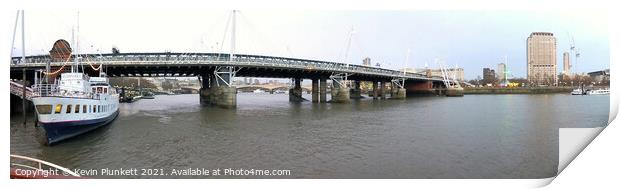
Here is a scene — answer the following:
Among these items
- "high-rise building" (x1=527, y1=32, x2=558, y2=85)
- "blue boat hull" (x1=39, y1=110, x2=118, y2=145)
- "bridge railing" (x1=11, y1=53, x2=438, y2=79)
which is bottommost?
"blue boat hull" (x1=39, y1=110, x2=118, y2=145)

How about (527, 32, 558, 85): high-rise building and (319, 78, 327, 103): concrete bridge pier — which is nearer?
(527, 32, 558, 85): high-rise building

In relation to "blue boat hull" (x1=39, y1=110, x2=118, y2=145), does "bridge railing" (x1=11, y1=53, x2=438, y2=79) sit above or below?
above

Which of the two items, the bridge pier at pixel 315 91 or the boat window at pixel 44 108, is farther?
the bridge pier at pixel 315 91

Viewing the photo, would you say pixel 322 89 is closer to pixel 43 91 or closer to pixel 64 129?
pixel 64 129

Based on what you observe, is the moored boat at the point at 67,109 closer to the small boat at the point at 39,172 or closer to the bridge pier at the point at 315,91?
the small boat at the point at 39,172

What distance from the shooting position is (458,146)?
43.2 feet

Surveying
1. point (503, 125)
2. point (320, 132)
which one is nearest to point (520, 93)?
point (503, 125)

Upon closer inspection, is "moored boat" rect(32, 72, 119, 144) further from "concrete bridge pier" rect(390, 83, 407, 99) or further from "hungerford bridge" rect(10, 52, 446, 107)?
"concrete bridge pier" rect(390, 83, 407, 99)

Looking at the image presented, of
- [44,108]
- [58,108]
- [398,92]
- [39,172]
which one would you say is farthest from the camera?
[398,92]

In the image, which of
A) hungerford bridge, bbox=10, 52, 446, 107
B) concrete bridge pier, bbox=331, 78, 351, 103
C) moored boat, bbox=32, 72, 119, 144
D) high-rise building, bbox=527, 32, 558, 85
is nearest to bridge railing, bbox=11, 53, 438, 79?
hungerford bridge, bbox=10, 52, 446, 107

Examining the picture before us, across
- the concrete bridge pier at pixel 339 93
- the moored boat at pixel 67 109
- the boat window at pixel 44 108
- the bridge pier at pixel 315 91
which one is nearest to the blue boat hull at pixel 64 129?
the moored boat at pixel 67 109

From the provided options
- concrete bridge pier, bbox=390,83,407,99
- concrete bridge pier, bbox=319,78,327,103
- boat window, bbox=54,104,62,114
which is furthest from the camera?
concrete bridge pier, bbox=390,83,407,99

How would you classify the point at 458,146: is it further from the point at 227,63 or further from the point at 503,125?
the point at 227,63

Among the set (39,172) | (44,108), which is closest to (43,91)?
(44,108)
